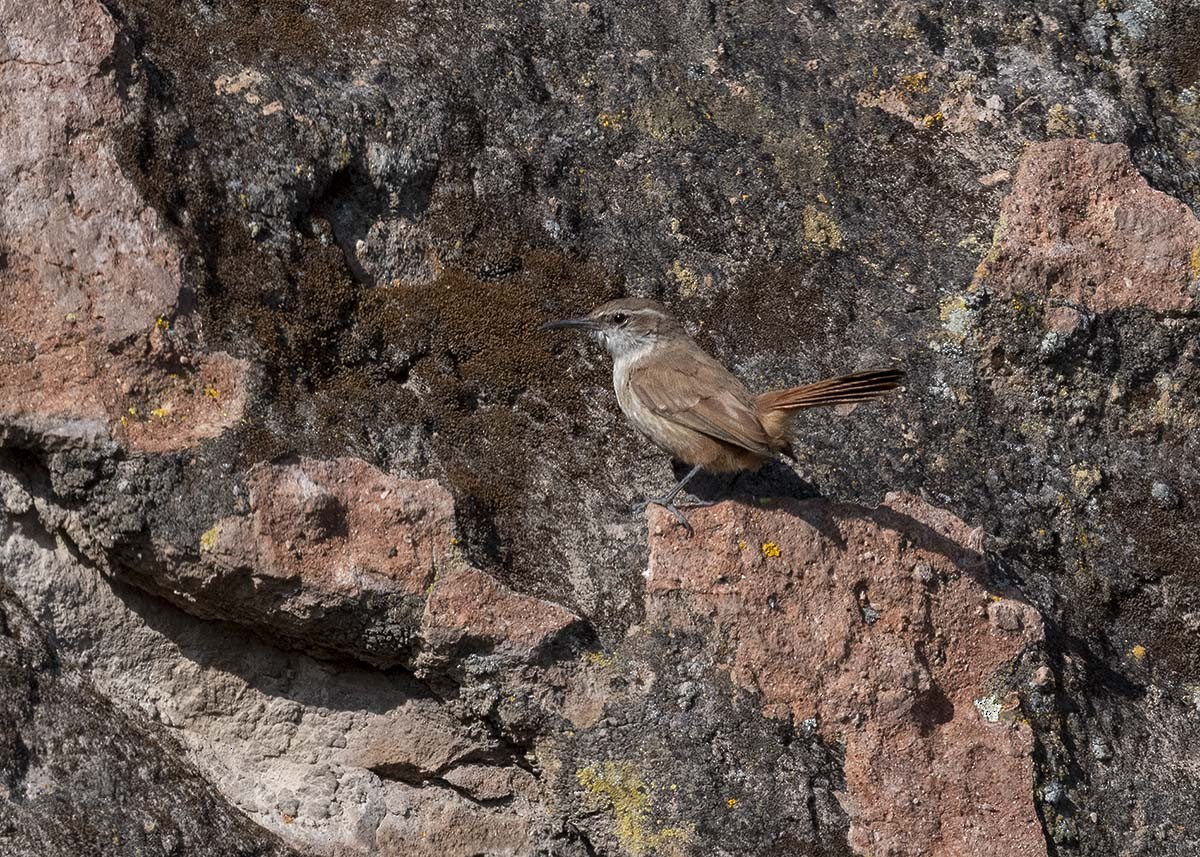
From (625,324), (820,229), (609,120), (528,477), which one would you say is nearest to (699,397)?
(625,324)

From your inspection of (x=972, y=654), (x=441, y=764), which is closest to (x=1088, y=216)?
(x=972, y=654)

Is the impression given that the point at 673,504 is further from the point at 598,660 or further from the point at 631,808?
the point at 631,808

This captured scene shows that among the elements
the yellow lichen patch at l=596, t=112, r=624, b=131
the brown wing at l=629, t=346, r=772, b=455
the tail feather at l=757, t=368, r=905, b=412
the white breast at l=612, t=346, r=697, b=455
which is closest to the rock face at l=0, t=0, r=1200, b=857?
the yellow lichen patch at l=596, t=112, r=624, b=131

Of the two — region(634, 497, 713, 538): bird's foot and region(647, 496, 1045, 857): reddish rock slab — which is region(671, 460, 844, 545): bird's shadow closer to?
region(647, 496, 1045, 857): reddish rock slab

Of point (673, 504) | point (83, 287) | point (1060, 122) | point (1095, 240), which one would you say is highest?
point (83, 287)

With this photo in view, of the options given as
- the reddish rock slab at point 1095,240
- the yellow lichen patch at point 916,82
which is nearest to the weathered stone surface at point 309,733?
the reddish rock slab at point 1095,240

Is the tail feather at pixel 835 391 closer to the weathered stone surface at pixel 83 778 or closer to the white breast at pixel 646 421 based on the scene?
the white breast at pixel 646 421

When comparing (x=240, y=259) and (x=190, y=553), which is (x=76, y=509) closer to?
(x=190, y=553)
